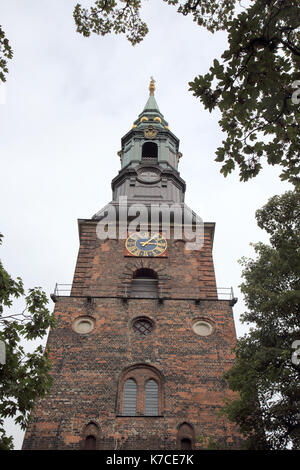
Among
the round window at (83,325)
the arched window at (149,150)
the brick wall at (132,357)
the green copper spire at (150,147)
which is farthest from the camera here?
the arched window at (149,150)

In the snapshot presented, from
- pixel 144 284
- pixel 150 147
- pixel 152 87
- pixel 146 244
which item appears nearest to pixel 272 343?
pixel 144 284

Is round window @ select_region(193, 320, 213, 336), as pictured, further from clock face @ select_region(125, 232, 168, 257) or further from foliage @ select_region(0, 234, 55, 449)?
foliage @ select_region(0, 234, 55, 449)

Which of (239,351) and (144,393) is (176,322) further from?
(239,351)

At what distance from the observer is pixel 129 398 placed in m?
15.8

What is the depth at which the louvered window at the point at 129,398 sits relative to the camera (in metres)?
15.4

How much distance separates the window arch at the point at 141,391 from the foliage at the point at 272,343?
16.1ft

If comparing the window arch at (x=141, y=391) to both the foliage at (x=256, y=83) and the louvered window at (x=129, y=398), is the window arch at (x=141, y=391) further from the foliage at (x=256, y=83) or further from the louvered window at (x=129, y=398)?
the foliage at (x=256, y=83)

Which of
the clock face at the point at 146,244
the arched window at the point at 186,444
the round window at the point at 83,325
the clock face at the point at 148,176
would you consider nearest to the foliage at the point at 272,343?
the arched window at the point at 186,444

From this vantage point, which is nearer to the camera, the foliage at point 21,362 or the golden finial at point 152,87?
the foliage at point 21,362

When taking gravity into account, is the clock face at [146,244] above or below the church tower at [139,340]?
above

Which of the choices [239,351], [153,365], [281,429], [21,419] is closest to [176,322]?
[153,365]

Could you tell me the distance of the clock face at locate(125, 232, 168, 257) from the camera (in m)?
21.4

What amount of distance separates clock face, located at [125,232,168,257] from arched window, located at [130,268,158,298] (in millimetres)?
801

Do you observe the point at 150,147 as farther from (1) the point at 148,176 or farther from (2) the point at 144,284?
(2) the point at 144,284
